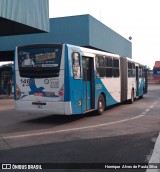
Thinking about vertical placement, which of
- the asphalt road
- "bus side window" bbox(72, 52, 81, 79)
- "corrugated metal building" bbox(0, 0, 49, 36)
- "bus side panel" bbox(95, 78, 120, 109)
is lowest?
the asphalt road

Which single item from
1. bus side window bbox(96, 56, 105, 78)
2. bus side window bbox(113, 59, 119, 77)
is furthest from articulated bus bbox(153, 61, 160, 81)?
bus side window bbox(96, 56, 105, 78)

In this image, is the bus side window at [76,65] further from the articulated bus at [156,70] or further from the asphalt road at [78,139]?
the articulated bus at [156,70]

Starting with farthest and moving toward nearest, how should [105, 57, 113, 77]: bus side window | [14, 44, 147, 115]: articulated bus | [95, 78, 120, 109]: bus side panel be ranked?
[105, 57, 113, 77]: bus side window → [95, 78, 120, 109]: bus side panel → [14, 44, 147, 115]: articulated bus

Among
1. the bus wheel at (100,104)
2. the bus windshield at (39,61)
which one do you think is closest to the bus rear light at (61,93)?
the bus windshield at (39,61)

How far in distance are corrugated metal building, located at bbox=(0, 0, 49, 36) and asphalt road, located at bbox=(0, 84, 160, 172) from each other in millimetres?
6350

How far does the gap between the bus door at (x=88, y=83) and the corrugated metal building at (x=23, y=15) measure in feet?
19.2

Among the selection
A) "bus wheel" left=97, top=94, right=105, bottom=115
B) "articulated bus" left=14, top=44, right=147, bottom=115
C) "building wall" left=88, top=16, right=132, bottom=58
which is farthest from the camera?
"building wall" left=88, top=16, right=132, bottom=58

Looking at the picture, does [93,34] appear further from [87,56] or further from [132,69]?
[87,56]

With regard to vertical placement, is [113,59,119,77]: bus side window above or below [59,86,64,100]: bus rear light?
above

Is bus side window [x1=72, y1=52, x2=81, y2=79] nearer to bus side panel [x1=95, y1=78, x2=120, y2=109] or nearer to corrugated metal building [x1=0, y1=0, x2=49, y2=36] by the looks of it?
bus side panel [x1=95, y1=78, x2=120, y2=109]

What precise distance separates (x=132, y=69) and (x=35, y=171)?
1725cm

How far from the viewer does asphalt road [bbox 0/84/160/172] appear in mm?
7541

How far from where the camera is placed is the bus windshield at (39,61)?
12.7 metres

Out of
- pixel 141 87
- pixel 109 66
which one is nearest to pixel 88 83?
pixel 109 66
